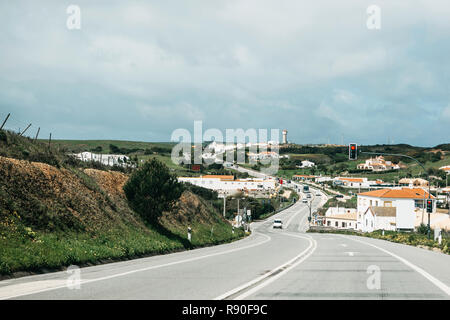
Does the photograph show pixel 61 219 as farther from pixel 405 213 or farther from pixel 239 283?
pixel 405 213

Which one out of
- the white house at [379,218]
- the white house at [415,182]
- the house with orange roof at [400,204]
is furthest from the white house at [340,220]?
the white house at [415,182]

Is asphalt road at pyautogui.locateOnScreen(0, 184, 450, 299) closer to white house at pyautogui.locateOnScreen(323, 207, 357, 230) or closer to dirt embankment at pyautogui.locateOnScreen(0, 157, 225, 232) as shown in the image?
dirt embankment at pyautogui.locateOnScreen(0, 157, 225, 232)

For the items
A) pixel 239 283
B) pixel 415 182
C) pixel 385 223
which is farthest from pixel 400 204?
pixel 239 283
